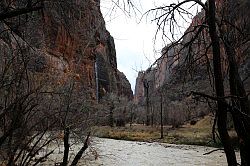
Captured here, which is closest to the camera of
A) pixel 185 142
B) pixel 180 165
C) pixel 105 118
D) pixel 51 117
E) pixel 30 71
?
pixel 30 71

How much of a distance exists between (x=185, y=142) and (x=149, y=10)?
1459 inches

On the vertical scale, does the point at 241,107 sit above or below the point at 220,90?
below

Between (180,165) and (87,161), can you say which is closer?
(87,161)

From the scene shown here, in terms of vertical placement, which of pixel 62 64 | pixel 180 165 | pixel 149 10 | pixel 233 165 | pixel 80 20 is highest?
pixel 62 64

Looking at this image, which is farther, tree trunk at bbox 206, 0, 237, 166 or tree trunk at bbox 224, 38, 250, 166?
tree trunk at bbox 224, 38, 250, 166

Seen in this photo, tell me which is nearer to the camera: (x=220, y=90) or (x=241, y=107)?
(x=220, y=90)

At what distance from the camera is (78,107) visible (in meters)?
13.2

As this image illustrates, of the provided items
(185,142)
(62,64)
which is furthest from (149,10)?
(185,142)

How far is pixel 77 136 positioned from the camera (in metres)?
13.5

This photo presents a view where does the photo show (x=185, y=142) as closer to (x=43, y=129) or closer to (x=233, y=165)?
(x=43, y=129)

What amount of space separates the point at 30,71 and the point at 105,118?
1002 cm

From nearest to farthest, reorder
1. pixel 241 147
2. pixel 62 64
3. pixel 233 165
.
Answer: pixel 233 165 < pixel 241 147 < pixel 62 64

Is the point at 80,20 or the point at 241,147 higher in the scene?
the point at 80,20

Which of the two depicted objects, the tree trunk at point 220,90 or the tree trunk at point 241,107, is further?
the tree trunk at point 241,107
